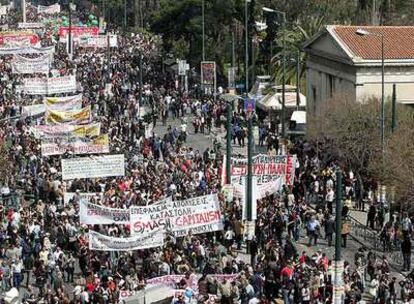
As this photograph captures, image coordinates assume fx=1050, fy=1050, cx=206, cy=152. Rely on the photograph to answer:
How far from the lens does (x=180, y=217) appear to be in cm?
2612

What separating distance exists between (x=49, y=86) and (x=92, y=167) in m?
23.1

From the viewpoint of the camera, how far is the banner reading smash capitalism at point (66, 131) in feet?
132

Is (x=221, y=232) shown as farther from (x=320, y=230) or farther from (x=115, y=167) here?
(x=115, y=167)

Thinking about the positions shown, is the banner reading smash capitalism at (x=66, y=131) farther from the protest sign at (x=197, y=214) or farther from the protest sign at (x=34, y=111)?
the protest sign at (x=197, y=214)

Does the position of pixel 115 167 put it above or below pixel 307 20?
below

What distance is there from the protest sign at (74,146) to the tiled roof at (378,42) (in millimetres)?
15156

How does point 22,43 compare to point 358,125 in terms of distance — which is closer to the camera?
point 358,125

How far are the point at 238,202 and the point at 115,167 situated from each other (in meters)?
5.02

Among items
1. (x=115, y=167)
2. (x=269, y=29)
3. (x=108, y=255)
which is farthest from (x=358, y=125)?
(x=269, y=29)

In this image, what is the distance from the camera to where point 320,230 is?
3228 cm

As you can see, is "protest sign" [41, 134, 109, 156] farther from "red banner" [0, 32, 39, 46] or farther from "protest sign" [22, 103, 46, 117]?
"red banner" [0, 32, 39, 46]

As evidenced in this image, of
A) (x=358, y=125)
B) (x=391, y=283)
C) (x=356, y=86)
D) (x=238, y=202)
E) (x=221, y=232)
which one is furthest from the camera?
(x=356, y=86)

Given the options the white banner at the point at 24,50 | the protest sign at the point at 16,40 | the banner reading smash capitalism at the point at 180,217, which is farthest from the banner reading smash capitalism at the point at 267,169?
the protest sign at the point at 16,40

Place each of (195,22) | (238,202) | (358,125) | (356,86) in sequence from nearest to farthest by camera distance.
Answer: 1. (238,202)
2. (358,125)
3. (356,86)
4. (195,22)
